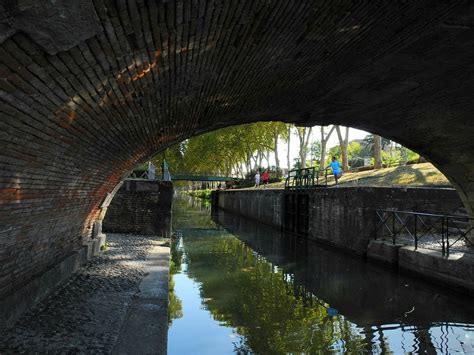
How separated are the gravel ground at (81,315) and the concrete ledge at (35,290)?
103mm

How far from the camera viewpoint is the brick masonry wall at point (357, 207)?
13.3 m

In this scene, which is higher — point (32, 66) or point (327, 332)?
point (32, 66)

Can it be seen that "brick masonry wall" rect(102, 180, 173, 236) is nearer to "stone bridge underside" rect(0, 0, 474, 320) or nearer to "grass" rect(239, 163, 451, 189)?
"stone bridge underside" rect(0, 0, 474, 320)

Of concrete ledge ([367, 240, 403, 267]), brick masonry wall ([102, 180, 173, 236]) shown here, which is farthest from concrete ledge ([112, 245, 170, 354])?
brick masonry wall ([102, 180, 173, 236])

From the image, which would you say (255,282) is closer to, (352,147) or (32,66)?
(32,66)

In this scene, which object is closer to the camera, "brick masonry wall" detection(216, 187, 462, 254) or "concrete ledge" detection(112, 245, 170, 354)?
"concrete ledge" detection(112, 245, 170, 354)

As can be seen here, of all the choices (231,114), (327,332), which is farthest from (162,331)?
(231,114)

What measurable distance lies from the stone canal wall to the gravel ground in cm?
639

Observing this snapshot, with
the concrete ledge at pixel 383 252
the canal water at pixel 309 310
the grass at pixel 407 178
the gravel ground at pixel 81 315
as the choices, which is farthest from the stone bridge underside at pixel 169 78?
the grass at pixel 407 178

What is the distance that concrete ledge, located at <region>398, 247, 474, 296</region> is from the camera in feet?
28.4

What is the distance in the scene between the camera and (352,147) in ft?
232

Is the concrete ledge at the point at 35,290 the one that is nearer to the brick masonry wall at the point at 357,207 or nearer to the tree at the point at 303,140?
the brick masonry wall at the point at 357,207

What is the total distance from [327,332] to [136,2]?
600 cm

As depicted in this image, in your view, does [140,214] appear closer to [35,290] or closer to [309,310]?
[309,310]
